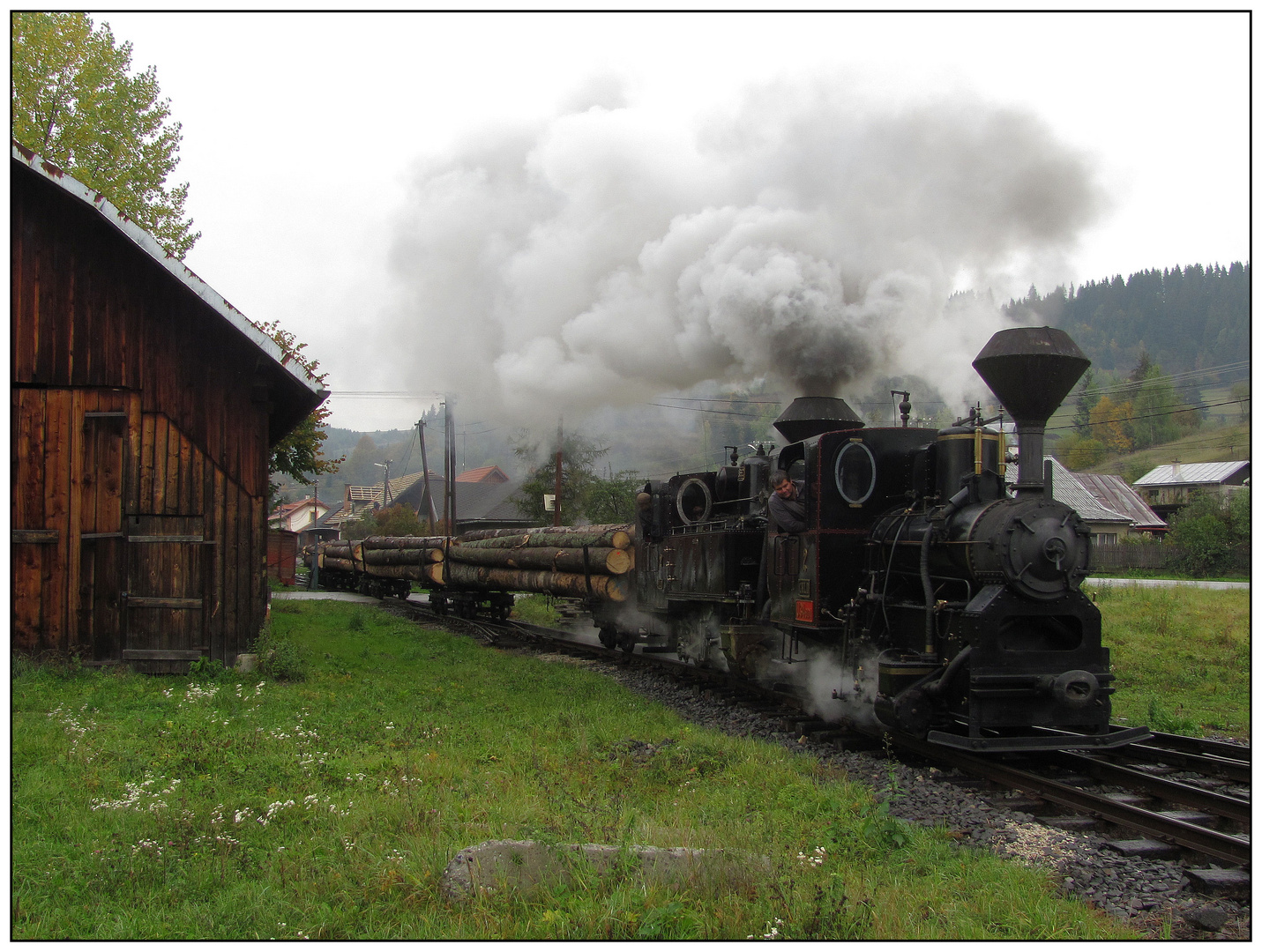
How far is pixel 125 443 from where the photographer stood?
10984mm

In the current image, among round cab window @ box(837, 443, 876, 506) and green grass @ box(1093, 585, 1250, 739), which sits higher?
round cab window @ box(837, 443, 876, 506)

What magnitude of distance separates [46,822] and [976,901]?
18.0 ft

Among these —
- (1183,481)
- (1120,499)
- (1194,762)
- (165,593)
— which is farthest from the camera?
(1183,481)

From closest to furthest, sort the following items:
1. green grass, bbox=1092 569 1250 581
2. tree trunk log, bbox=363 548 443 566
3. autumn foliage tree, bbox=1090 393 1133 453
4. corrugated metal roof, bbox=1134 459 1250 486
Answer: tree trunk log, bbox=363 548 443 566 → green grass, bbox=1092 569 1250 581 → corrugated metal roof, bbox=1134 459 1250 486 → autumn foliage tree, bbox=1090 393 1133 453

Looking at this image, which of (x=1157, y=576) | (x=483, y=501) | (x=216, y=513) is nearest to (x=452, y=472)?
(x=216, y=513)

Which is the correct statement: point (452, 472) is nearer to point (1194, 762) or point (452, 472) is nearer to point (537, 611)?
point (537, 611)

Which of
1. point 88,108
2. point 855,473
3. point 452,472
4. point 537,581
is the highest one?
point 88,108

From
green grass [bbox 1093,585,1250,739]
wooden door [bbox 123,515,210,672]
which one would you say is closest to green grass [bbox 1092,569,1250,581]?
green grass [bbox 1093,585,1250,739]

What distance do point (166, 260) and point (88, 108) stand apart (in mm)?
11456

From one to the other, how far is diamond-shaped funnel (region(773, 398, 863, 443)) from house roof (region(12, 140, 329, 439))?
20.0 feet

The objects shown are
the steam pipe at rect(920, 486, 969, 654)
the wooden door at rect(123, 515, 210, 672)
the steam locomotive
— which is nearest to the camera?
the steam locomotive

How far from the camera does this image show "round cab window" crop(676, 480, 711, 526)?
12949 millimetres

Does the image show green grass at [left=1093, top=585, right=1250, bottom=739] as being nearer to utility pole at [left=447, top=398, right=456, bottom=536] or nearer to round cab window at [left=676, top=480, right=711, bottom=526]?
round cab window at [left=676, top=480, right=711, bottom=526]

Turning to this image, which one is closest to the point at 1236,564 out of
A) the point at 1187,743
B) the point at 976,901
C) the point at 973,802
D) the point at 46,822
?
the point at 1187,743
